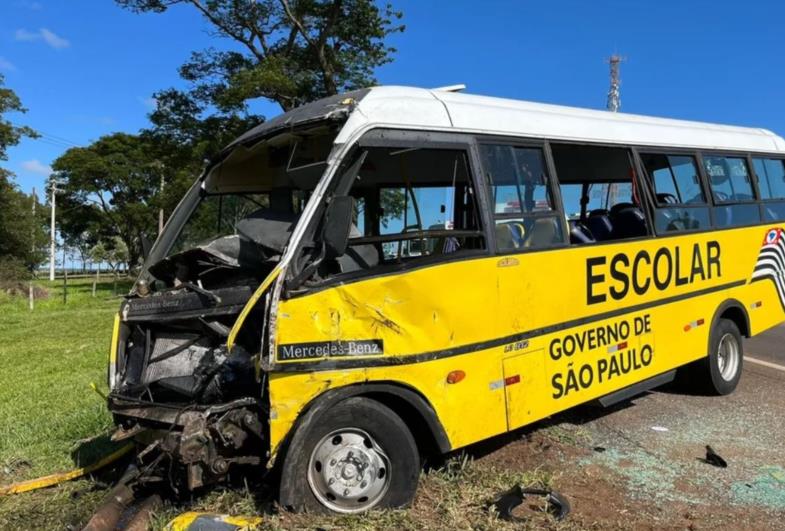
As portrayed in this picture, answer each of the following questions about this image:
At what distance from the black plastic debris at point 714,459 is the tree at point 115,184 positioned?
3599 cm

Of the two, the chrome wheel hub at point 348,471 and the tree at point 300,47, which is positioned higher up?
the tree at point 300,47

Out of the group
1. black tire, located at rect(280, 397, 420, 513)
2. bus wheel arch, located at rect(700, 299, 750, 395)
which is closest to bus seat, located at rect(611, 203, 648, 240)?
bus wheel arch, located at rect(700, 299, 750, 395)

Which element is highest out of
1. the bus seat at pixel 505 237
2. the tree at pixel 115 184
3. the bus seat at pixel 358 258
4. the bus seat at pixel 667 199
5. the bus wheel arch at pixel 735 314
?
the tree at pixel 115 184

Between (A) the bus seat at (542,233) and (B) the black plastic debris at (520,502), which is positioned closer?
(B) the black plastic debris at (520,502)

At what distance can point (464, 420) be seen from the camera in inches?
157

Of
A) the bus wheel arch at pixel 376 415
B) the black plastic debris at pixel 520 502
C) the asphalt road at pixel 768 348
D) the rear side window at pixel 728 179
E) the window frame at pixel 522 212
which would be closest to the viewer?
the bus wheel arch at pixel 376 415

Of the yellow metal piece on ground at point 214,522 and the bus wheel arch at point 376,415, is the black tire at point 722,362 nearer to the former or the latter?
the bus wheel arch at point 376,415

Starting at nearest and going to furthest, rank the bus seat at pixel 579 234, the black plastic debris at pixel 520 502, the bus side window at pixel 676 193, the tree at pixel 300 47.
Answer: the black plastic debris at pixel 520 502
the bus seat at pixel 579 234
the bus side window at pixel 676 193
the tree at pixel 300 47

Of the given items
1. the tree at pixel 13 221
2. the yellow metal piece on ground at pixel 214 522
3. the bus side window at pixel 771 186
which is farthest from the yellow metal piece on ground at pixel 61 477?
the tree at pixel 13 221

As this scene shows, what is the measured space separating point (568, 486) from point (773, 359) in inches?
224

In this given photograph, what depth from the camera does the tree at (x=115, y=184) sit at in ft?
125

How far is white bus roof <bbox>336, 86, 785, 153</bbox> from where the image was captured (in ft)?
12.7

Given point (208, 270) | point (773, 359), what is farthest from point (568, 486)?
point (773, 359)

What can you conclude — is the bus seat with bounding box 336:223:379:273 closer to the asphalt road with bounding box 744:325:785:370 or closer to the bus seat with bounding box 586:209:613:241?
the bus seat with bounding box 586:209:613:241
